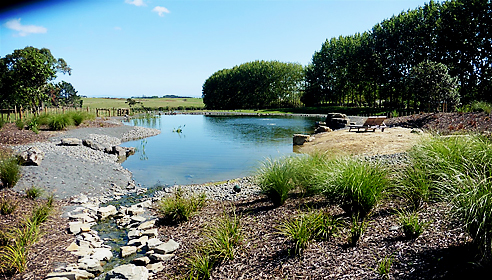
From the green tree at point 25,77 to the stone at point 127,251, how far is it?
33812 millimetres

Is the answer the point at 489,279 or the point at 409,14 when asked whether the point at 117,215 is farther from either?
the point at 409,14

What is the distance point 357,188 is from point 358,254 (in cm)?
103

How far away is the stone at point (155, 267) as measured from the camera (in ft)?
13.7

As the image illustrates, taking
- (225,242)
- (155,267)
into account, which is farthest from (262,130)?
(225,242)

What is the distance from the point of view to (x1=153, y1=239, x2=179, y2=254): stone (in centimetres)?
456

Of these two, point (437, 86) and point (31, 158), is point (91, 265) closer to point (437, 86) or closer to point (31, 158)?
point (31, 158)

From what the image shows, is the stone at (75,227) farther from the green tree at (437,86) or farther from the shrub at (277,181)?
the green tree at (437,86)

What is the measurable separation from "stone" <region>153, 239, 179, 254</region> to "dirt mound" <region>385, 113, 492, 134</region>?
31.5 feet

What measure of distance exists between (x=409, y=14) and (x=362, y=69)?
8944 mm

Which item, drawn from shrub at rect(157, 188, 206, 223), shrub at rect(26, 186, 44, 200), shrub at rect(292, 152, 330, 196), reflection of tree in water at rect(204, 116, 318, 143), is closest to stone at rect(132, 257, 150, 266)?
shrub at rect(157, 188, 206, 223)

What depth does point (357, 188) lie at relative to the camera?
4.17 m

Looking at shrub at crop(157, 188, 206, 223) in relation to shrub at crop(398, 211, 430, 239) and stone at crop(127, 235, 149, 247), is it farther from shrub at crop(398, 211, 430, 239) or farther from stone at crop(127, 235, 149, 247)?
shrub at crop(398, 211, 430, 239)

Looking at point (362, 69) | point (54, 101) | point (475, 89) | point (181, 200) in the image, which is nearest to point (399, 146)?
point (181, 200)

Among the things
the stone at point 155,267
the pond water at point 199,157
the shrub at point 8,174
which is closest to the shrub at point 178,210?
the stone at point 155,267
